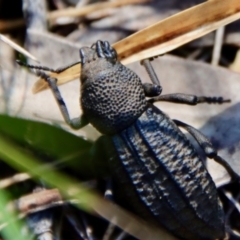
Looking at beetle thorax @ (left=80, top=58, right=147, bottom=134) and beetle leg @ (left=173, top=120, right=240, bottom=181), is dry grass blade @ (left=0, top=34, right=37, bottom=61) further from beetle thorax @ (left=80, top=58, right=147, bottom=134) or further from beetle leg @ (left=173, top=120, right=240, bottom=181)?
beetle leg @ (left=173, top=120, right=240, bottom=181)

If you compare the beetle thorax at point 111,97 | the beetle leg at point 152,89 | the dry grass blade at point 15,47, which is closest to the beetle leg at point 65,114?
the beetle thorax at point 111,97

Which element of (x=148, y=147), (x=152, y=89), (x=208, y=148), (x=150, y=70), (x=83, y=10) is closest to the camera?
(x=148, y=147)

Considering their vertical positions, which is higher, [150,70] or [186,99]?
[150,70]

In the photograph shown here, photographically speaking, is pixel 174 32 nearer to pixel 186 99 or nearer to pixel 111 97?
pixel 186 99

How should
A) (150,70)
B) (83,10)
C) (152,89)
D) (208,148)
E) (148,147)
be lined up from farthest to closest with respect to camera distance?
(83,10), (150,70), (152,89), (208,148), (148,147)

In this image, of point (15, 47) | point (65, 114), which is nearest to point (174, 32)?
point (65, 114)

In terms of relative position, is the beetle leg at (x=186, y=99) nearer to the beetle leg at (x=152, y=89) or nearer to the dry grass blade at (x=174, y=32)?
the beetle leg at (x=152, y=89)

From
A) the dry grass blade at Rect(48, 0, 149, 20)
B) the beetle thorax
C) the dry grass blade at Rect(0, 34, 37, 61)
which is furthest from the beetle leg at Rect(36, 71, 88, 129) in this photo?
the dry grass blade at Rect(48, 0, 149, 20)
